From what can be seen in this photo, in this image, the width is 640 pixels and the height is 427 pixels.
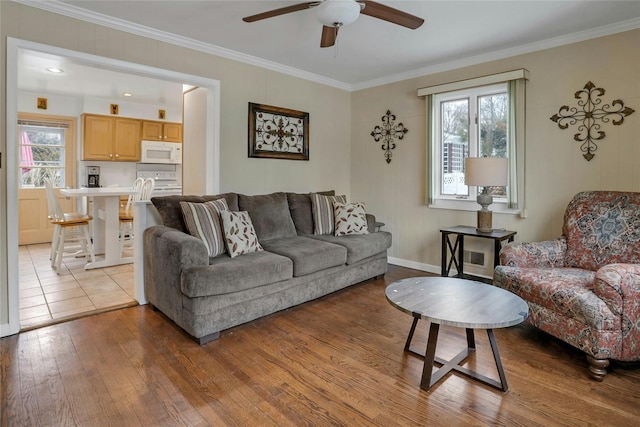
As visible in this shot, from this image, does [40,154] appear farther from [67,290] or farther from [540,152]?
[540,152]

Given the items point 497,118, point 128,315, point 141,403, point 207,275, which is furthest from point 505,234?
point 128,315

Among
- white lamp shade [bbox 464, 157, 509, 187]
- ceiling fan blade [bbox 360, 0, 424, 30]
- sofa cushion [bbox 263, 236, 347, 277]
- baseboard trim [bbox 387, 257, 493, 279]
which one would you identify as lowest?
baseboard trim [bbox 387, 257, 493, 279]

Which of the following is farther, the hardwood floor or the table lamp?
the table lamp

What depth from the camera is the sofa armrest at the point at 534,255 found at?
287 cm

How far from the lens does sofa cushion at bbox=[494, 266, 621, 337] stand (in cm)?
211

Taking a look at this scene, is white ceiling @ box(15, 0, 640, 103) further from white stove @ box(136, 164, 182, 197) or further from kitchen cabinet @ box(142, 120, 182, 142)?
white stove @ box(136, 164, 182, 197)

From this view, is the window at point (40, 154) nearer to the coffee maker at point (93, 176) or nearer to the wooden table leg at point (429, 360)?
the coffee maker at point (93, 176)

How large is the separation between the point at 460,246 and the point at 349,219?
1.23m

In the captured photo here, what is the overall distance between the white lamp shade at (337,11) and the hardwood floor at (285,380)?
7.14 ft

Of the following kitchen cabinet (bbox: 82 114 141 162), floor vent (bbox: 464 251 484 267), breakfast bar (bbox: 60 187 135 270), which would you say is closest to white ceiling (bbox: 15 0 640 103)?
floor vent (bbox: 464 251 484 267)

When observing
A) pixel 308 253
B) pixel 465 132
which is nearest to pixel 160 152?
pixel 308 253

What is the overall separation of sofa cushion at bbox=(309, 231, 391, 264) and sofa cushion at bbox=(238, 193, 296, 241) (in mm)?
337

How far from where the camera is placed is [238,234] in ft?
10.2

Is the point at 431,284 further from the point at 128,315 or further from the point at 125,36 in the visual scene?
the point at 125,36
